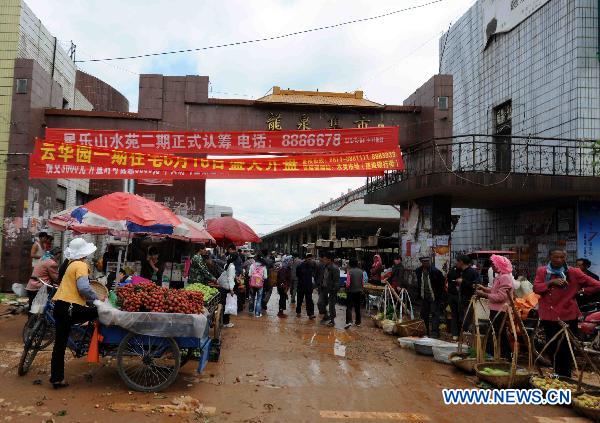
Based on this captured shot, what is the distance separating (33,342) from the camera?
682 centimetres

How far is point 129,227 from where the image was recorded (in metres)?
9.53

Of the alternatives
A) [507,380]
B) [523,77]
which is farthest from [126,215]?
[523,77]

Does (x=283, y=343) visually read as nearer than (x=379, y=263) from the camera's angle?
Yes

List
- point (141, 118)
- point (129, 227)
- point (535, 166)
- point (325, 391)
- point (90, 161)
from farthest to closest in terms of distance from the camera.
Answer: point (141, 118), point (535, 166), point (90, 161), point (129, 227), point (325, 391)

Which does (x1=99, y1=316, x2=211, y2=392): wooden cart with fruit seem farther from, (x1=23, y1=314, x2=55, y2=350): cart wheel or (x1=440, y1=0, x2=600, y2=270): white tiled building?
(x1=440, y1=0, x2=600, y2=270): white tiled building

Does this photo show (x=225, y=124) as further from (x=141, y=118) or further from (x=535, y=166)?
(x=535, y=166)

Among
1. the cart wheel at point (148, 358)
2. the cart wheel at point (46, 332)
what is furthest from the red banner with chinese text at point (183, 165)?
the cart wheel at point (148, 358)

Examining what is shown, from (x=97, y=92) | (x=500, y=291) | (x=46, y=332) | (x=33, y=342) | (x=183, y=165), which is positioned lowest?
(x=33, y=342)

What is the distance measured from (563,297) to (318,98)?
1177 cm

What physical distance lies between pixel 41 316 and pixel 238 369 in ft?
9.53

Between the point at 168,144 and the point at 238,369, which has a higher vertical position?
the point at 168,144

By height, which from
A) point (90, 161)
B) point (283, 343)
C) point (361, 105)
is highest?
point (361, 105)

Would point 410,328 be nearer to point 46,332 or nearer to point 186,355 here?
point 186,355

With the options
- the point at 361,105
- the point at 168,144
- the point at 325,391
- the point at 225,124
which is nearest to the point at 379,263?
the point at 361,105
